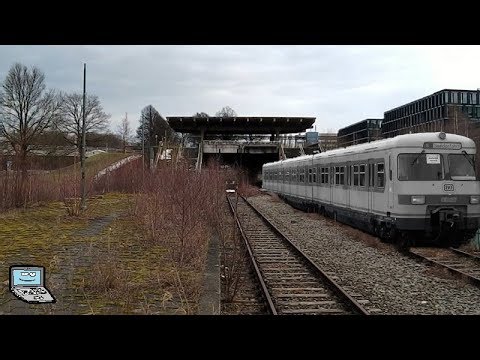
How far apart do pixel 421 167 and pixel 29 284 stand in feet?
29.9

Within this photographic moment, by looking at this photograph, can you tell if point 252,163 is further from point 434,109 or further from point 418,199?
point 434,109

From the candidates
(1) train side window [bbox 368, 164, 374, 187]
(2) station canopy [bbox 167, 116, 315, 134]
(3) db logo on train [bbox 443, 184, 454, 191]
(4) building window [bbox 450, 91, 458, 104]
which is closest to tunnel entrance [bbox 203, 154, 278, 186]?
(1) train side window [bbox 368, 164, 374, 187]

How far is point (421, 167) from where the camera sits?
34.1ft

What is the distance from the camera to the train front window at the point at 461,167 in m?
9.97

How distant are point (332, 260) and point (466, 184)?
3.11m

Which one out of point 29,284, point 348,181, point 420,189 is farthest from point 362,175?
point 29,284

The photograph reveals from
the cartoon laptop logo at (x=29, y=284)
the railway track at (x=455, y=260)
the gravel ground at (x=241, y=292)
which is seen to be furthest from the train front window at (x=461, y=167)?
the cartoon laptop logo at (x=29, y=284)

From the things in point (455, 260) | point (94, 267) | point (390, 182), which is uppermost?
point (390, 182)

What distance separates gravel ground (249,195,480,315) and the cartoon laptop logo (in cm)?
471

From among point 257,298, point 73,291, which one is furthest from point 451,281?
point 73,291

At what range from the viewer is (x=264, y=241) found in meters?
13.6
